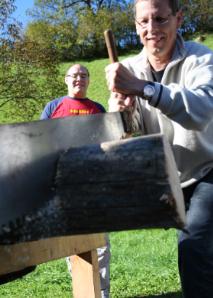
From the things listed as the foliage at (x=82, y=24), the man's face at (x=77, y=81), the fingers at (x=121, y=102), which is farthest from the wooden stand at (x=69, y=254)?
the foliage at (x=82, y=24)

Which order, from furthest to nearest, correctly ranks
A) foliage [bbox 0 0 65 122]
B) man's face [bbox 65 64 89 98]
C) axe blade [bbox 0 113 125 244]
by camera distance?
foliage [bbox 0 0 65 122]
man's face [bbox 65 64 89 98]
axe blade [bbox 0 113 125 244]

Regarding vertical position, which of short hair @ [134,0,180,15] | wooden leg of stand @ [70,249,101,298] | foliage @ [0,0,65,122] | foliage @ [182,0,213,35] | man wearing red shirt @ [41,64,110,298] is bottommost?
wooden leg of stand @ [70,249,101,298]

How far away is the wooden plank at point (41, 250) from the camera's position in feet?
6.99

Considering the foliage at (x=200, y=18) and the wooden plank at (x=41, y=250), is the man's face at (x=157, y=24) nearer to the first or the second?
the wooden plank at (x=41, y=250)

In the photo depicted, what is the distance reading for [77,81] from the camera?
5367 mm

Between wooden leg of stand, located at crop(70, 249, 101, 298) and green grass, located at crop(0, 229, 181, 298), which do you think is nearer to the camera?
wooden leg of stand, located at crop(70, 249, 101, 298)

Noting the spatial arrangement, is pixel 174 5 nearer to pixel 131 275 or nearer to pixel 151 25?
pixel 151 25

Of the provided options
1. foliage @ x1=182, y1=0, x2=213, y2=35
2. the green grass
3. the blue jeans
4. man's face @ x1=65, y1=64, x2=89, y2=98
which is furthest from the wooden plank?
foliage @ x1=182, y1=0, x2=213, y2=35

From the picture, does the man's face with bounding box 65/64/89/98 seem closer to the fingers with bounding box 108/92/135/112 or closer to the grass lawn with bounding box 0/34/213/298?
the grass lawn with bounding box 0/34/213/298

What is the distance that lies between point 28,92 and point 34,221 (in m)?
17.3

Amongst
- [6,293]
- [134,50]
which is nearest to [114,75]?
[6,293]

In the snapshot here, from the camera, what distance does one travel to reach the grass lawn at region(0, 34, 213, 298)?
4660 mm

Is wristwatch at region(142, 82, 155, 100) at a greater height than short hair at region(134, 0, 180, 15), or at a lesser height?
lesser

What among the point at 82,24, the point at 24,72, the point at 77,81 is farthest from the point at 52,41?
the point at 77,81
